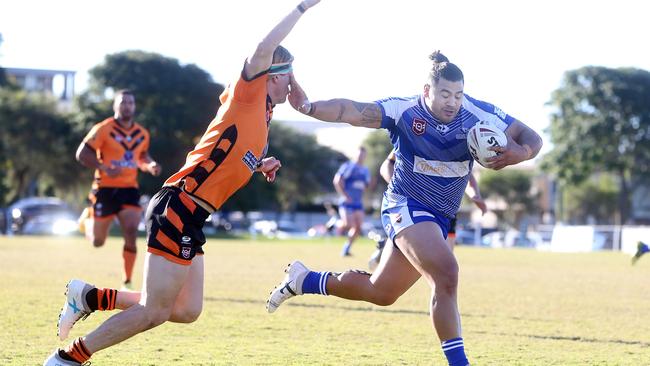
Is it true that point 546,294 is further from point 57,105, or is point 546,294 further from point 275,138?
point 275,138

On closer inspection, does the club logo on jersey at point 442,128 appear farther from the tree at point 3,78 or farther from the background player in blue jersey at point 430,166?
the tree at point 3,78

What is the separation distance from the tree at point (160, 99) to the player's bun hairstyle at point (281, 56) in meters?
56.8

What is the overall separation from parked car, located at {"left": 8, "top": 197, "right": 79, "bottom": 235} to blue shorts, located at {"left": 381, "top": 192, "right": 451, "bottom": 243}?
4456cm

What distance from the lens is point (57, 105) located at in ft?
231

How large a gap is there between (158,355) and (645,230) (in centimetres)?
3523

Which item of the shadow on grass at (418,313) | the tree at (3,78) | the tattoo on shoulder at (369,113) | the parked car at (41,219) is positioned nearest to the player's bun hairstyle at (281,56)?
the tattoo on shoulder at (369,113)

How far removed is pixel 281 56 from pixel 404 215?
5.24 feet

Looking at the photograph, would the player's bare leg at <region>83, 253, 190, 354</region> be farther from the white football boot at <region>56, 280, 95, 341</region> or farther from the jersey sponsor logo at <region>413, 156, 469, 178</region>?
the jersey sponsor logo at <region>413, 156, 469, 178</region>

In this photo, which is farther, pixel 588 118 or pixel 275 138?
pixel 275 138

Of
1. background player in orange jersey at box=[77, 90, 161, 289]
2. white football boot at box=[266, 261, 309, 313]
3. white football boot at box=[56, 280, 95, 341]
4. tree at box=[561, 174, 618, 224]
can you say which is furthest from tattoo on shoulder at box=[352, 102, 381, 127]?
tree at box=[561, 174, 618, 224]

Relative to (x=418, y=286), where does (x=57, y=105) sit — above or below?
above

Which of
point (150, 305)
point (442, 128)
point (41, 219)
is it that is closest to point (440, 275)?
point (442, 128)

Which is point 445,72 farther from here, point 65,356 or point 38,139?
point 38,139

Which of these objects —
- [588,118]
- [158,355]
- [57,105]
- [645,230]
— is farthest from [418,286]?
[588,118]
